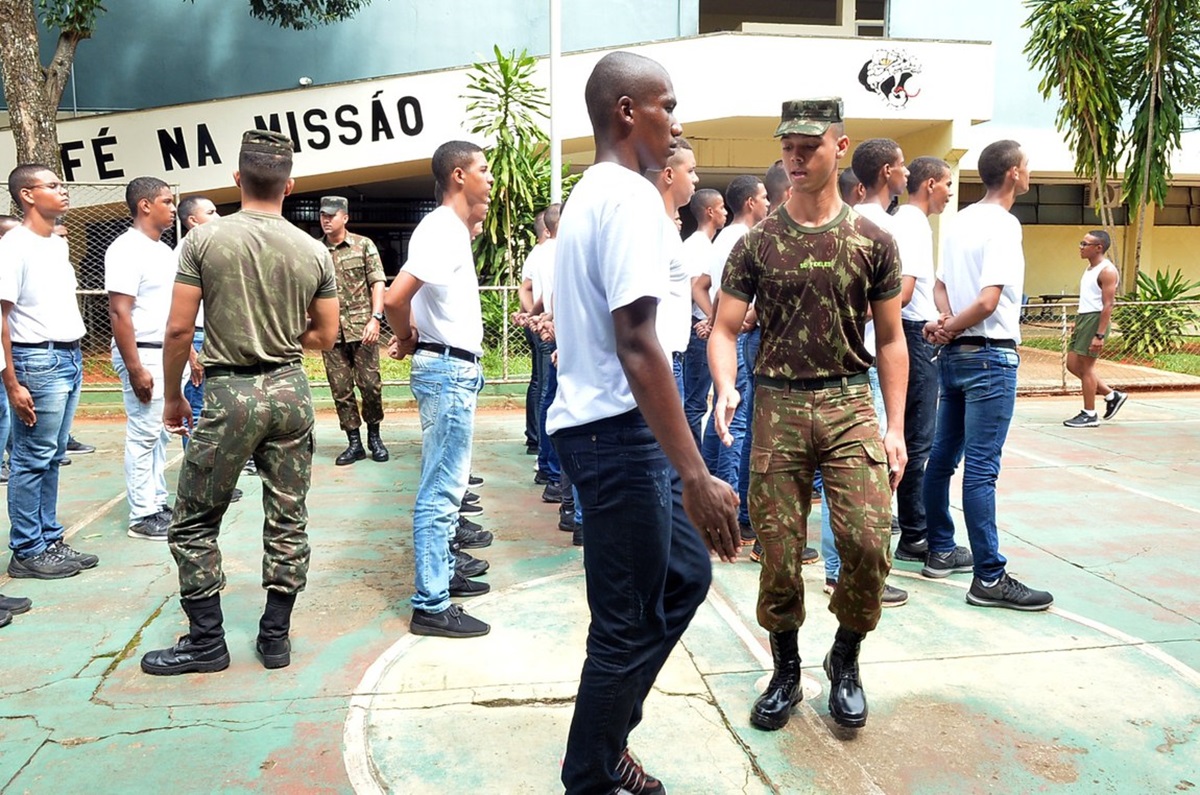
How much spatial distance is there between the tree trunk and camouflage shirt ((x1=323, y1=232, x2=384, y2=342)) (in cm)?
494

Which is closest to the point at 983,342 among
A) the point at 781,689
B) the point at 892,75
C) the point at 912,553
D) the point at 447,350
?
the point at 912,553

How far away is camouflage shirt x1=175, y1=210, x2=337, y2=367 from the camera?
3566mm

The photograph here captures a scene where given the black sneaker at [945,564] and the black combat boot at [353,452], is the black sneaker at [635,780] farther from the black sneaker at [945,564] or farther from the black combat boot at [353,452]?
the black combat boot at [353,452]

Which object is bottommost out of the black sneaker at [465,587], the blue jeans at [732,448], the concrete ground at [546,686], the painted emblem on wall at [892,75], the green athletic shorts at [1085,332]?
the concrete ground at [546,686]

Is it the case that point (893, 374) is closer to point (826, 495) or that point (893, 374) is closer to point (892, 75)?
point (826, 495)

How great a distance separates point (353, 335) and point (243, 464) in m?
4.02

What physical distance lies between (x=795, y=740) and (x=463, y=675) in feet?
4.13

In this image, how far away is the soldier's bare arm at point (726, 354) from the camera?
132 inches

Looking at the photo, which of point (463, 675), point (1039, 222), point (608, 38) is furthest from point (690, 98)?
point (463, 675)

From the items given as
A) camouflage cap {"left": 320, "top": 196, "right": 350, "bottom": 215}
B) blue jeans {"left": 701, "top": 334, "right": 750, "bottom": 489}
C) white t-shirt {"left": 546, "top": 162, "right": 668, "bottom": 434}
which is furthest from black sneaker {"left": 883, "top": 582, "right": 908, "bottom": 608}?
camouflage cap {"left": 320, "top": 196, "right": 350, "bottom": 215}

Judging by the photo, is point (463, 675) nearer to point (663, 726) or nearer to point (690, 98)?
point (663, 726)

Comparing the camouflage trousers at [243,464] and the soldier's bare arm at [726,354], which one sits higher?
the soldier's bare arm at [726,354]


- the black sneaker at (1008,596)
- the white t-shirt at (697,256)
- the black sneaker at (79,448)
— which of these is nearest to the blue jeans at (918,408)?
the black sneaker at (1008,596)

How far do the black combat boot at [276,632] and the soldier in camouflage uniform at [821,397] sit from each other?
6.06 ft
